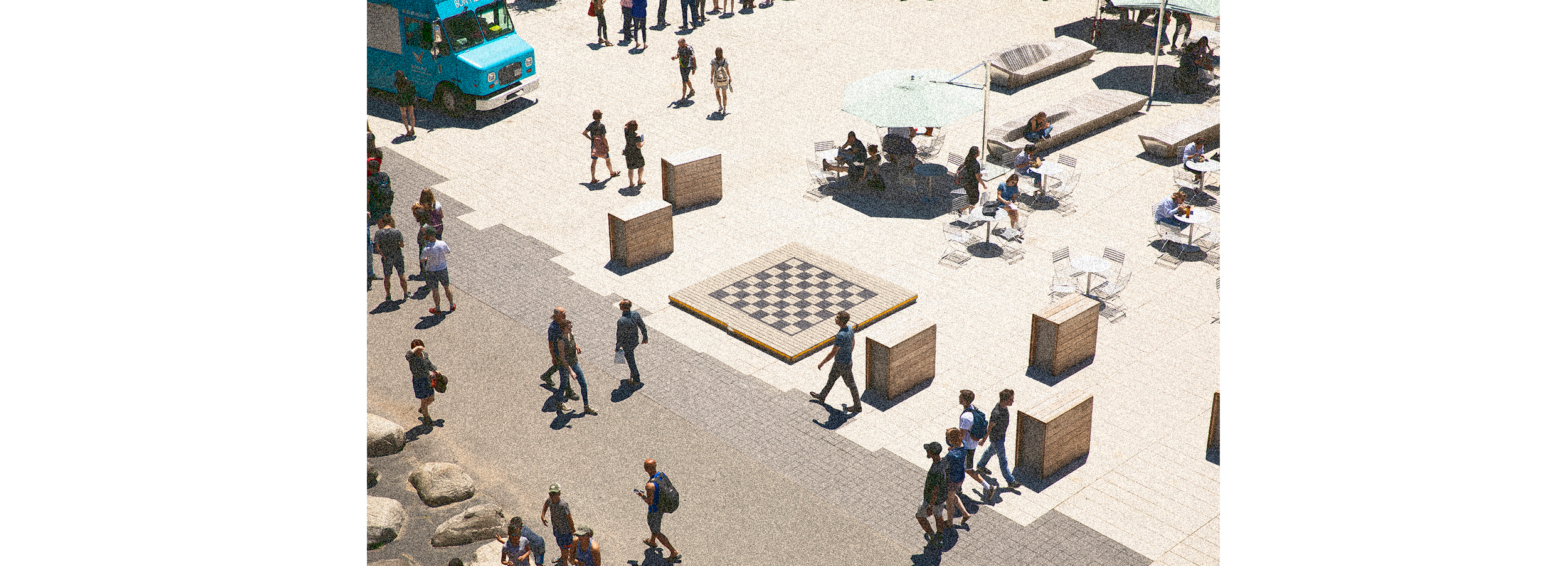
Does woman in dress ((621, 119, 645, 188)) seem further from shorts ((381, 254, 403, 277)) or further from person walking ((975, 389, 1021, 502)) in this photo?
person walking ((975, 389, 1021, 502))

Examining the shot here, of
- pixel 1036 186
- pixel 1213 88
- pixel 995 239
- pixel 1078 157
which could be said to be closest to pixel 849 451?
pixel 995 239

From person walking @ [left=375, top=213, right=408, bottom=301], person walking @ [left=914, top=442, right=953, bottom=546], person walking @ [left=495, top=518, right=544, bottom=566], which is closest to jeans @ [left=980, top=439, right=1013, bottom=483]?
person walking @ [left=914, top=442, right=953, bottom=546]

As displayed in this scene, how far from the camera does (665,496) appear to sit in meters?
13.4

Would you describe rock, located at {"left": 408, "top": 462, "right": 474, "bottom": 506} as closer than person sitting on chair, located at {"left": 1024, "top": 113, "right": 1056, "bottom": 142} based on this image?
Yes

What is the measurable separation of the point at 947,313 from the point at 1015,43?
13.1 metres

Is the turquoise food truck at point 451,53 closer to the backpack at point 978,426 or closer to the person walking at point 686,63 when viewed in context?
the person walking at point 686,63

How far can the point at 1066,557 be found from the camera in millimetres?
13758

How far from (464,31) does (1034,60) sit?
1153 cm

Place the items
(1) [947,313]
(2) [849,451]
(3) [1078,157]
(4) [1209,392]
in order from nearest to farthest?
(2) [849,451] → (4) [1209,392] → (1) [947,313] → (3) [1078,157]

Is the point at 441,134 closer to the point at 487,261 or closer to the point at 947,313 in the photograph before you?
the point at 487,261

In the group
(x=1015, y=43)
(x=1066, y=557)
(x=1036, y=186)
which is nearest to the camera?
(x=1066, y=557)

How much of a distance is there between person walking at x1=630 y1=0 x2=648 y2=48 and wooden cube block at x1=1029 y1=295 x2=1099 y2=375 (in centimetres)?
1543

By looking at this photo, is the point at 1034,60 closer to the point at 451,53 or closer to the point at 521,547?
the point at 451,53

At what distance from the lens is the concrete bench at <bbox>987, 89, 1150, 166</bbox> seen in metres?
24.3
